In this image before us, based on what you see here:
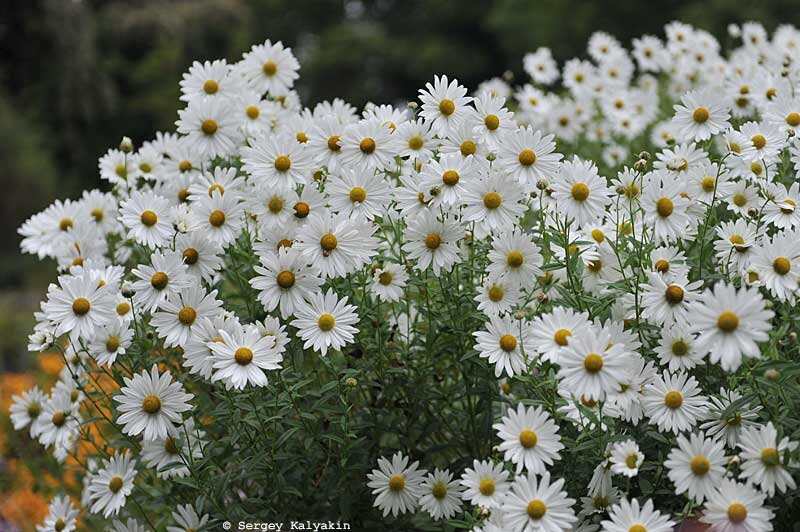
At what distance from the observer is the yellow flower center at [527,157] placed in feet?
6.28

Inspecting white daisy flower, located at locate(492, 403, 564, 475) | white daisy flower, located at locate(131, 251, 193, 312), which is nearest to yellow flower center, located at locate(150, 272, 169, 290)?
white daisy flower, located at locate(131, 251, 193, 312)

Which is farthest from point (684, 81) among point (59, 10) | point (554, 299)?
point (59, 10)

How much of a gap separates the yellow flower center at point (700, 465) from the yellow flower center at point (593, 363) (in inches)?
9.1

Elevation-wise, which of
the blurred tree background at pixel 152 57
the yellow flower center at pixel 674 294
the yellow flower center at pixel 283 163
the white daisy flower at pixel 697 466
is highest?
the blurred tree background at pixel 152 57

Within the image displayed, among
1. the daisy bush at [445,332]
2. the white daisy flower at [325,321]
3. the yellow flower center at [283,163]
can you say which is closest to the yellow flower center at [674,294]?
the daisy bush at [445,332]

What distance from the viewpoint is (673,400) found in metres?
1.70

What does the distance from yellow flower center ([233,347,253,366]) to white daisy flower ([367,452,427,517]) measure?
0.38m

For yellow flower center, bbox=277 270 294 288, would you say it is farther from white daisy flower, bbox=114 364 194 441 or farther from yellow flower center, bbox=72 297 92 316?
yellow flower center, bbox=72 297 92 316

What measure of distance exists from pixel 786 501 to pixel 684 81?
8.47ft

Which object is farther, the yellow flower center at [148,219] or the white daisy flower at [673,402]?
the yellow flower center at [148,219]

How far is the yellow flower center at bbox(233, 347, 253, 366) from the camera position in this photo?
5.78 feet

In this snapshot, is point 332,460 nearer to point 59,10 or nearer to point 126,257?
point 126,257

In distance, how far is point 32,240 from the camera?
8.34 feet

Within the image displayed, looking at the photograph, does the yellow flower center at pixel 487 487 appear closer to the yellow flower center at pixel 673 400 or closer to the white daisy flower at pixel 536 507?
the white daisy flower at pixel 536 507
